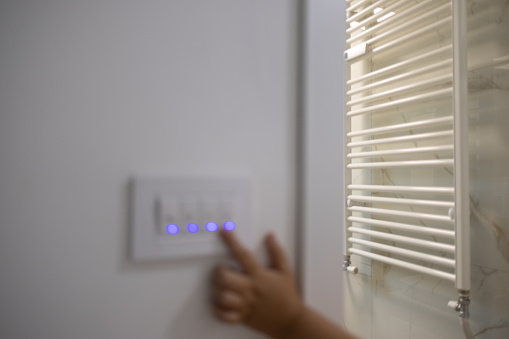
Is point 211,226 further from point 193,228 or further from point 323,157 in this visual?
point 323,157

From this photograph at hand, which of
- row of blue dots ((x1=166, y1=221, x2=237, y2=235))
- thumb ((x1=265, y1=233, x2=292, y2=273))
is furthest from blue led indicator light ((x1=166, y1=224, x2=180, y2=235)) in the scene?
thumb ((x1=265, y1=233, x2=292, y2=273))

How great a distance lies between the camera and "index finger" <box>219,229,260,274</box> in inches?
19.6

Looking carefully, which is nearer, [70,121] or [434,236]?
[70,121]

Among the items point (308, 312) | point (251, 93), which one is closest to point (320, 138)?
point (251, 93)

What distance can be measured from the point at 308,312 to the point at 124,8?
1.71 ft

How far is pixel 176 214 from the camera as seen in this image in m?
0.47

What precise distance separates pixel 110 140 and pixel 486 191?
44.7 inches

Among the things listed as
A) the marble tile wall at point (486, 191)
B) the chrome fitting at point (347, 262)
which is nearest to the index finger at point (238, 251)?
the marble tile wall at point (486, 191)

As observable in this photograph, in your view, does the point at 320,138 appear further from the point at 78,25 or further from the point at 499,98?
the point at 499,98

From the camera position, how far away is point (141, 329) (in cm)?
48

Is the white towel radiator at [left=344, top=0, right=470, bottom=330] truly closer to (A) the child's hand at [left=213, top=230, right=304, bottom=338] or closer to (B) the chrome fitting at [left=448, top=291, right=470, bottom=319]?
(B) the chrome fitting at [left=448, top=291, right=470, bottom=319]

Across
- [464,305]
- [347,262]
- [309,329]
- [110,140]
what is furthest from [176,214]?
[347,262]

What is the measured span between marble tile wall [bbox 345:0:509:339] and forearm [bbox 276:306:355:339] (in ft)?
2.73

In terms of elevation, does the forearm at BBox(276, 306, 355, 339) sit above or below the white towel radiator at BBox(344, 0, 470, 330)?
below
